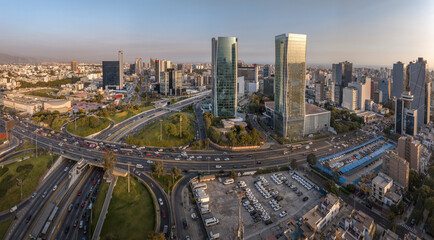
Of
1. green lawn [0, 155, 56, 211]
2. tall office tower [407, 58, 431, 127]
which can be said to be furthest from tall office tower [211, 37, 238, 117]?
tall office tower [407, 58, 431, 127]

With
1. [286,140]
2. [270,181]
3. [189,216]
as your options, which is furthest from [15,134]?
[286,140]

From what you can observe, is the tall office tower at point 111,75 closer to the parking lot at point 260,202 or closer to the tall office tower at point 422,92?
the parking lot at point 260,202

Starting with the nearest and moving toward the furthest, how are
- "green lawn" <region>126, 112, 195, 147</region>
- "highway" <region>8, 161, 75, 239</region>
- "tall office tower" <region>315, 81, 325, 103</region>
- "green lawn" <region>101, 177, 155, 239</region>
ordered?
"green lawn" <region>101, 177, 155, 239</region> < "highway" <region>8, 161, 75, 239</region> < "green lawn" <region>126, 112, 195, 147</region> < "tall office tower" <region>315, 81, 325, 103</region>

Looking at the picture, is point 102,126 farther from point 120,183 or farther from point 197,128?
point 120,183

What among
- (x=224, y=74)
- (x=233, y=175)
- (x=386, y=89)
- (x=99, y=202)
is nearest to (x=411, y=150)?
(x=233, y=175)

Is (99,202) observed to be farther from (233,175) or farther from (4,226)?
(233,175)

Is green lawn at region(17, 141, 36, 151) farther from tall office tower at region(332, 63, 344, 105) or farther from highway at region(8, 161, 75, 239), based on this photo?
tall office tower at region(332, 63, 344, 105)

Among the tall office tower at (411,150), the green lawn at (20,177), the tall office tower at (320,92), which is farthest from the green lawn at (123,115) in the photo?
the tall office tower at (320,92)
